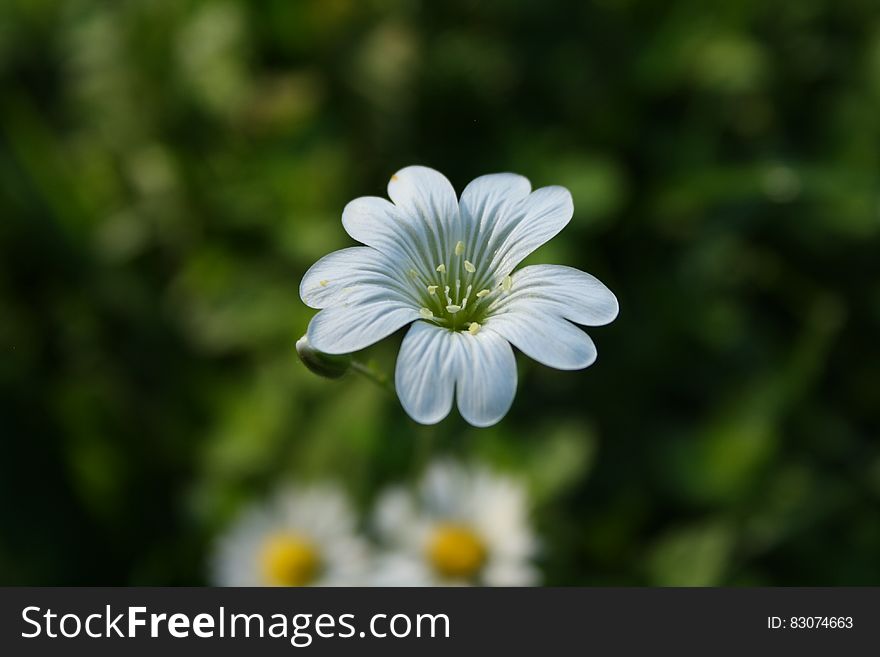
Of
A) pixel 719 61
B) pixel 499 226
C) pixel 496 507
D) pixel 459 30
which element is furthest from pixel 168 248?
pixel 719 61

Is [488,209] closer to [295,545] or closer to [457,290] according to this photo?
[457,290]

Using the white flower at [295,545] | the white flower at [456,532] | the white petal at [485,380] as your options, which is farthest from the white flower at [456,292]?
the white flower at [295,545]

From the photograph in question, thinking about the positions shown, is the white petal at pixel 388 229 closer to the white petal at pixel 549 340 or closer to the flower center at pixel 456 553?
the white petal at pixel 549 340

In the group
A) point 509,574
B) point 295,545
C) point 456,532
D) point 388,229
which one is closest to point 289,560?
point 295,545

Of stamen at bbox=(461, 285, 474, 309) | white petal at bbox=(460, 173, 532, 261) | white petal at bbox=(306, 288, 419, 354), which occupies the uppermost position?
white petal at bbox=(460, 173, 532, 261)

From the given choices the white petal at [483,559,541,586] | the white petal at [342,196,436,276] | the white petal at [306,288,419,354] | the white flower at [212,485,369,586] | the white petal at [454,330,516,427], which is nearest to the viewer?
the white petal at [454,330,516,427]

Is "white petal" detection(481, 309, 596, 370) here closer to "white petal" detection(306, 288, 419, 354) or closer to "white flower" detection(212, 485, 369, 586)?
"white petal" detection(306, 288, 419, 354)

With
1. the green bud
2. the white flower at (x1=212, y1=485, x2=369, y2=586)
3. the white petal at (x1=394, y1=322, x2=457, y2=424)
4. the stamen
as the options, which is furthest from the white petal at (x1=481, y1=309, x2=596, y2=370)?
the white flower at (x1=212, y1=485, x2=369, y2=586)

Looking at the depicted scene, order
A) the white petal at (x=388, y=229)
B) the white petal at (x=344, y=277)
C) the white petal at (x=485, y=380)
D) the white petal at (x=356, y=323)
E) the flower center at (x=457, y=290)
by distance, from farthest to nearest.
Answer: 1. the flower center at (x=457, y=290)
2. the white petal at (x=388, y=229)
3. the white petal at (x=344, y=277)
4. the white petal at (x=356, y=323)
5. the white petal at (x=485, y=380)
